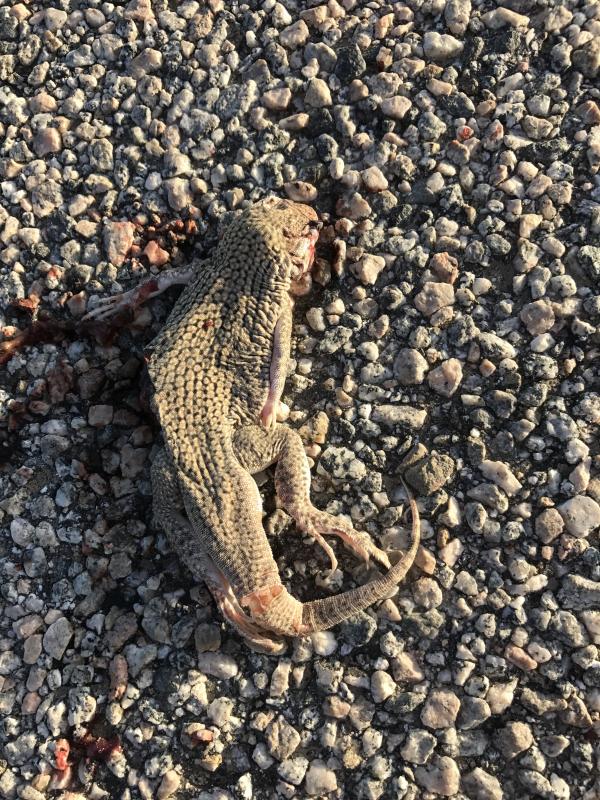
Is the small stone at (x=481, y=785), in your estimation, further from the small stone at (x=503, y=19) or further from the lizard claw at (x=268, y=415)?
the small stone at (x=503, y=19)

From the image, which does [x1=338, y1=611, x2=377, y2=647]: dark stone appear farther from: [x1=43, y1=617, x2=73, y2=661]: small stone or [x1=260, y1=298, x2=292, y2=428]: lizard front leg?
[x1=43, y1=617, x2=73, y2=661]: small stone

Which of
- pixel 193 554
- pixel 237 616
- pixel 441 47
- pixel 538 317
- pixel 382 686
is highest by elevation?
pixel 441 47

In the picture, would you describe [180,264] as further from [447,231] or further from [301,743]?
[301,743]

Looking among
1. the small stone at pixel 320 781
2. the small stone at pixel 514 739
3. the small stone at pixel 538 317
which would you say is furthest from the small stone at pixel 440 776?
the small stone at pixel 538 317

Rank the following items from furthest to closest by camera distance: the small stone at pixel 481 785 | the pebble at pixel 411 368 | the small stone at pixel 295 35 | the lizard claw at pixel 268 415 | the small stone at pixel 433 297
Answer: the small stone at pixel 295 35, the small stone at pixel 433 297, the pebble at pixel 411 368, the lizard claw at pixel 268 415, the small stone at pixel 481 785

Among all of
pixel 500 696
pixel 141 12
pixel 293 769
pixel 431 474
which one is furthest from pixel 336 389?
pixel 141 12

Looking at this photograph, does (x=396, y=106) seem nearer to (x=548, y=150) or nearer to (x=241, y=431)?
(x=548, y=150)
